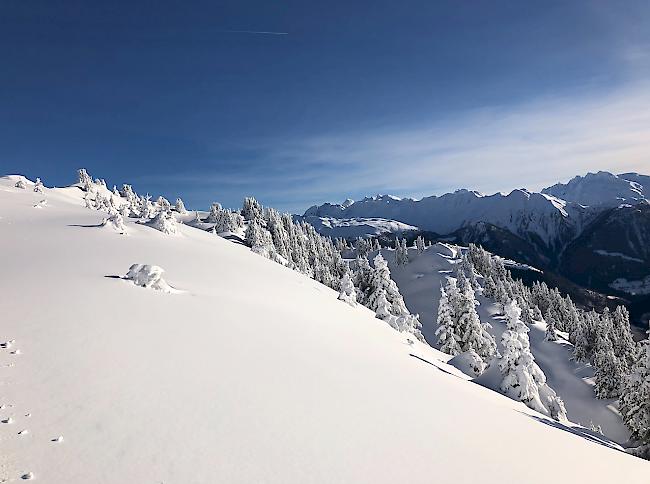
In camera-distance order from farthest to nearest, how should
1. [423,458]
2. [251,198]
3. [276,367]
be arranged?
[251,198]
[276,367]
[423,458]

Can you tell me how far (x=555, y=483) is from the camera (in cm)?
906

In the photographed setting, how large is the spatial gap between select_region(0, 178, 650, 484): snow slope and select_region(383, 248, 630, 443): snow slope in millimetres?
52777

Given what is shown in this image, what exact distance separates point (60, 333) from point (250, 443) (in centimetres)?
635

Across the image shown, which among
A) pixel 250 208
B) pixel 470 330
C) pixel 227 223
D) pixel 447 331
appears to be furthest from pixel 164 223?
pixel 250 208

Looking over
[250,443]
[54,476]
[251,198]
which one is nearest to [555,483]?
[250,443]

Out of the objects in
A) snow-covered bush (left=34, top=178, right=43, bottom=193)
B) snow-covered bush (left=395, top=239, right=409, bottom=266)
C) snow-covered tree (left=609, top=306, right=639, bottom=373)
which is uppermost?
snow-covered bush (left=34, top=178, right=43, bottom=193)

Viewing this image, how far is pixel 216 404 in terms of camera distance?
858cm

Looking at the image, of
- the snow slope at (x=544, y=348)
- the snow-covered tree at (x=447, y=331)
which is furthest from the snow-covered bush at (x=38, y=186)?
the snow slope at (x=544, y=348)

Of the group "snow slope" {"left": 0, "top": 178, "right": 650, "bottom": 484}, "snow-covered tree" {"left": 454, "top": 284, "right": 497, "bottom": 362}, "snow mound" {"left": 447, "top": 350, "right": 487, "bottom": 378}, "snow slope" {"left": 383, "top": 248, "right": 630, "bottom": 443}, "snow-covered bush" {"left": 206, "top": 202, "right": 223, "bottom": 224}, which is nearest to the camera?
"snow slope" {"left": 0, "top": 178, "right": 650, "bottom": 484}

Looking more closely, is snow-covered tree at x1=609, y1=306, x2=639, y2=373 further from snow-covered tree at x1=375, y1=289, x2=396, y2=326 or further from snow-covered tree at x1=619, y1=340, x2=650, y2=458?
snow-covered tree at x1=619, y1=340, x2=650, y2=458

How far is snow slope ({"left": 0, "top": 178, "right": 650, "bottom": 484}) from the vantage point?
666cm

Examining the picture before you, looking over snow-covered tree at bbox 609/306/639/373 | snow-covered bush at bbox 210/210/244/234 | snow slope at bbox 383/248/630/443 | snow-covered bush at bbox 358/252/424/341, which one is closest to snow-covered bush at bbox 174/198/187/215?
snow-covered bush at bbox 210/210/244/234

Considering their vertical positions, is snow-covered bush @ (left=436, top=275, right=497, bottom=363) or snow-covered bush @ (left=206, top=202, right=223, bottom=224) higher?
snow-covered bush @ (left=206, top=202, right=223, bottom=224)

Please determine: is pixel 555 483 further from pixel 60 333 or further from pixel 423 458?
pixel 60 333
